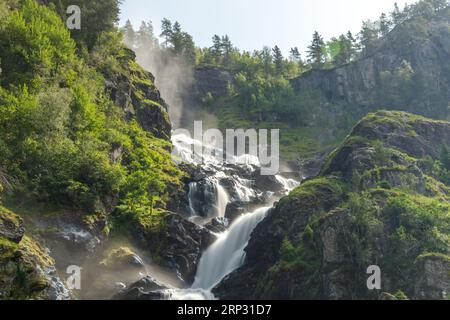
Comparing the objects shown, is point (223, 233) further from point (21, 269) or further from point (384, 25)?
point (384, 25)

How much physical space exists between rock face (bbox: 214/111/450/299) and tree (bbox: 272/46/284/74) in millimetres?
90432

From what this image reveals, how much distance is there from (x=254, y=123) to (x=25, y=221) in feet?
303

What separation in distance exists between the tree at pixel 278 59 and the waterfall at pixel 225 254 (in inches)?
3828

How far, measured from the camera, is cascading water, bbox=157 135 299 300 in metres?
49.9

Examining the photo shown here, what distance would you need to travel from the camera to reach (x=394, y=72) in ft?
391

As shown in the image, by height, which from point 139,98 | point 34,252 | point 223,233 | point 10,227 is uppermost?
point 139,98

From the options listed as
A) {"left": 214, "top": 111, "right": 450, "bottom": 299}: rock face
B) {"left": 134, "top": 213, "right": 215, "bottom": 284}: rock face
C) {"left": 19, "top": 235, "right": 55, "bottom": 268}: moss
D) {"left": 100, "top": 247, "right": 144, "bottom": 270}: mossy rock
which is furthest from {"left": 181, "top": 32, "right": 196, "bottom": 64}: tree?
{"left": 19, "top": 235, "right": 55, "bottom": 268}: moss

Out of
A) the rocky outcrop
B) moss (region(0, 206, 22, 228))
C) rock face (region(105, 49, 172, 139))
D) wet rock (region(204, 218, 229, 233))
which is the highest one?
the rocky outcrop

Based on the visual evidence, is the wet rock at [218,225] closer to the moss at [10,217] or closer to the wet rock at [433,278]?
the wet rock at [433,278]

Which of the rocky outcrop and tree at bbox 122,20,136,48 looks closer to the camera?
the rocky outcrop

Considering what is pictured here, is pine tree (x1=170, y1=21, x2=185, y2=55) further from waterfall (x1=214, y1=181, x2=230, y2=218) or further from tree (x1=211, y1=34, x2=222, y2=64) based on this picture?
waterfall (x1=214, y1=181, x2=230, y2=218)

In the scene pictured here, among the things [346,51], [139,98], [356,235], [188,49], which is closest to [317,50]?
[346,51]

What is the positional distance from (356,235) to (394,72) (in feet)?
291
